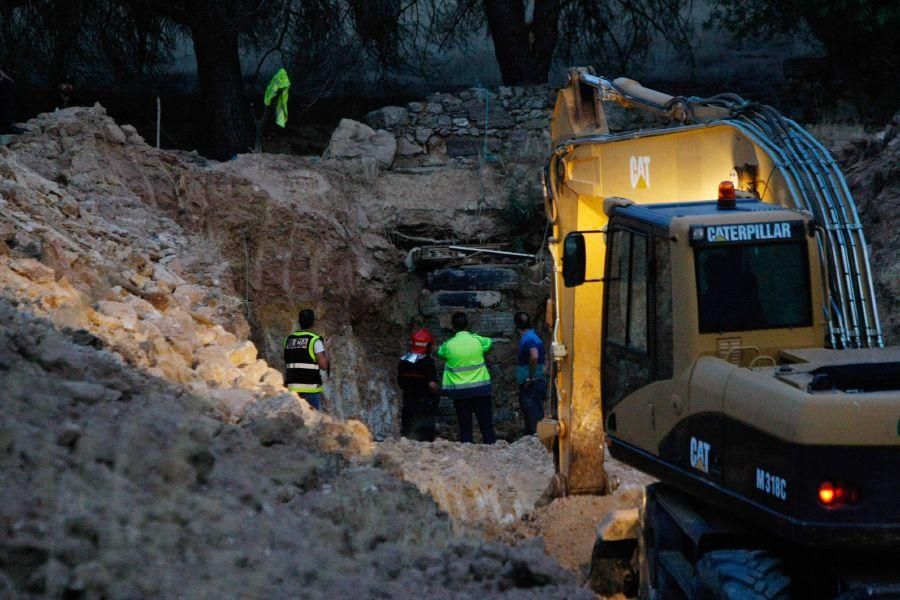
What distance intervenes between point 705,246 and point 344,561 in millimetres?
2459

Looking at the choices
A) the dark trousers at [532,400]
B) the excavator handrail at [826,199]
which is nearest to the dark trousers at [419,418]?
the dark trousers at [532,400]

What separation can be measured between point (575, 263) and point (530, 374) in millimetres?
5926

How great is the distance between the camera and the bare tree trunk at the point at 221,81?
62.1ft

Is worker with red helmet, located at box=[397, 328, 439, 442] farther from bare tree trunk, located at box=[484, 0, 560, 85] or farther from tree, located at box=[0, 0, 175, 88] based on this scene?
bare tree trunk, located at box=[484, 0, 560, 85]

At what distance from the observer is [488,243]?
1731 centimetres

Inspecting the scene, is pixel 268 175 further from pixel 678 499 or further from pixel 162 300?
pixel 678 499

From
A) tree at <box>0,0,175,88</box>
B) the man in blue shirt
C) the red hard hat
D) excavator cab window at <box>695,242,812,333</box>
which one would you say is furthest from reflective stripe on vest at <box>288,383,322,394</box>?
tree at <box>0,0,175,88</box>

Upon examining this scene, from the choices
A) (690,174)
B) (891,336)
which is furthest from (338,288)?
(690,174)

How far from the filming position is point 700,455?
20.7 feet

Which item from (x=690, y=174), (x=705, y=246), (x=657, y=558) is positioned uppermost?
(x=690, y=174)

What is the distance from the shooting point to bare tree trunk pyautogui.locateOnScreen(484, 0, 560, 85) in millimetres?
20703

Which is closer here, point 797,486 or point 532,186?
point 797,486

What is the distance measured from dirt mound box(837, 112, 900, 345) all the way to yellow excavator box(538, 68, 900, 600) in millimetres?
5877

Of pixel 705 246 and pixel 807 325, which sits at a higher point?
pixel 705 246
